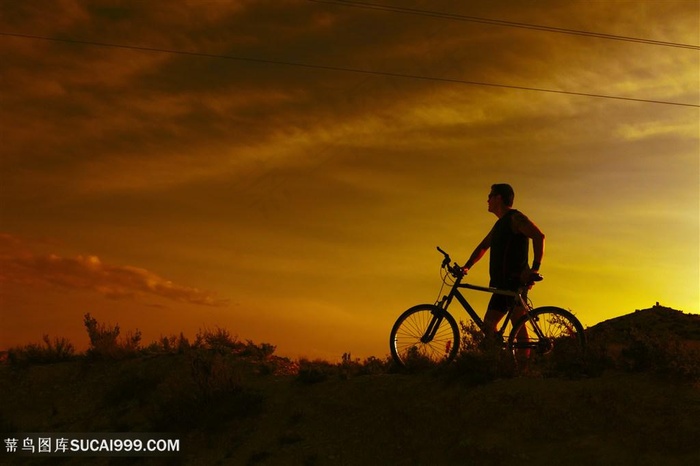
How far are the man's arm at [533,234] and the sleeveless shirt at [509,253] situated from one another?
17cm

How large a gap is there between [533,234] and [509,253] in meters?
0.60

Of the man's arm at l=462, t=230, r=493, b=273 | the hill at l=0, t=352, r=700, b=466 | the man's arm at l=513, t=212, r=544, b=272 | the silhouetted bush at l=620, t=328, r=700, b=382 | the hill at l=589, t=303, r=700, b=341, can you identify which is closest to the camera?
the hill at l=0, t=352, r=700, b=466

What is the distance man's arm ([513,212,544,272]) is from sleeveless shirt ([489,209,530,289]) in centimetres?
17

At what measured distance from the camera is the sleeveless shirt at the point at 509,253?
11648 mm

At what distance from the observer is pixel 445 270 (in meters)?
12.2

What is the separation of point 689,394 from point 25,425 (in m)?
13.1

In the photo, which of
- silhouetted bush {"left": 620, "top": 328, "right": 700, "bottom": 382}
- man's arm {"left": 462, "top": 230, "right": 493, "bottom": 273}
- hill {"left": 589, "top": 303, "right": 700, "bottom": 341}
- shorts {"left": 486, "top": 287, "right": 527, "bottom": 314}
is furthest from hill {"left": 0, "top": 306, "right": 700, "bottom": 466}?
hill {"left": 589, "top": 303, "right": 700, "bottom": 341}

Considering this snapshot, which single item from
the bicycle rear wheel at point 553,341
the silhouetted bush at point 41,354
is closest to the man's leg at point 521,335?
the bicycle rear wheel at point 553,341

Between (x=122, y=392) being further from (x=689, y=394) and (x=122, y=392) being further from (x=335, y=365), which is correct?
(x=689, y=394)

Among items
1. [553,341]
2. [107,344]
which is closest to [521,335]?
[553,341]

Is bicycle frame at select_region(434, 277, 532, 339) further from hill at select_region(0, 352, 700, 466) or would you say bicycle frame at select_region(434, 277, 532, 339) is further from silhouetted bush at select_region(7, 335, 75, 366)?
silhouetted bush at select_region(7, 335, 75, 366)

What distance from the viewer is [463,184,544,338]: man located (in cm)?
1139

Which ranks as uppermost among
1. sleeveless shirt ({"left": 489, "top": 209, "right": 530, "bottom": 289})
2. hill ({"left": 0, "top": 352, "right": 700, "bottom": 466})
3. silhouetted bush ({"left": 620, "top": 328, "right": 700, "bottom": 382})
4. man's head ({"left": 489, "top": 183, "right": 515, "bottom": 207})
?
man's head ({"left": 489, "top": 183, "right": 515, "bottom": 207})

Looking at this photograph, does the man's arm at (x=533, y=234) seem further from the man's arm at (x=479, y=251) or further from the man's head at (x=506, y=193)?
the man's arm at (x=479, y=251)
